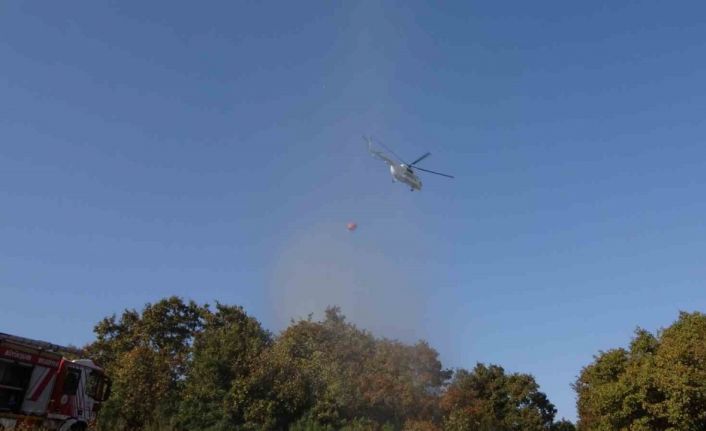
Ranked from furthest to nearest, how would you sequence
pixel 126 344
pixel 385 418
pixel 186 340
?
1. pixel 186 340
2. pixel 126 344
3. pixel 385 418

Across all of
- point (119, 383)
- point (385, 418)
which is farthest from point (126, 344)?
point (385, 418)

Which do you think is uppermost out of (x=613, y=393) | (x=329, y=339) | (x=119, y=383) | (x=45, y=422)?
(x=329, y=339)

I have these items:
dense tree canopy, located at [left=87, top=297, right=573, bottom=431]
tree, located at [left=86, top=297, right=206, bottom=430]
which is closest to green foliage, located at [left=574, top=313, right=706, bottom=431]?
dense tree canopy, located at [left=87, top=297, right=573, bottom=431]

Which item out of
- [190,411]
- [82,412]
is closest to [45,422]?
[82,412]

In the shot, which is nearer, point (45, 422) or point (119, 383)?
point (45, 422)

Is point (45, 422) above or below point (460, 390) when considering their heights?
below

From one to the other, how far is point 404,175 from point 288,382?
21.8m

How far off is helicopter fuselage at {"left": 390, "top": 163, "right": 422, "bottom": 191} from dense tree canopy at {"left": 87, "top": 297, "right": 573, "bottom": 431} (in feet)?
49.8

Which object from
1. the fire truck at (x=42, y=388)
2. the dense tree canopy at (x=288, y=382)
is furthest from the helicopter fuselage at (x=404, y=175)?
the fire truck at (x=42, y=388)

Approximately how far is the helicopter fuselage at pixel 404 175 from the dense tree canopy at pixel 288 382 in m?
15.2

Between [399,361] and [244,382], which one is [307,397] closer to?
[244,382]

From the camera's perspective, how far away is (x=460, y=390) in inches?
1999

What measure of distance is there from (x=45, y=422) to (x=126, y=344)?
29618 mm

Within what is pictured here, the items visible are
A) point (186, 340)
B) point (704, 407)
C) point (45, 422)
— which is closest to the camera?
point (45, 422)
